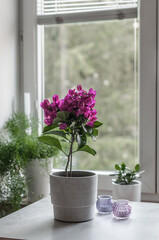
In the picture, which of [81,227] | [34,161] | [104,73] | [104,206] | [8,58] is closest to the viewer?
[81,227]

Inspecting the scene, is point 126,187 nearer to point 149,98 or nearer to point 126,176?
point 126,176

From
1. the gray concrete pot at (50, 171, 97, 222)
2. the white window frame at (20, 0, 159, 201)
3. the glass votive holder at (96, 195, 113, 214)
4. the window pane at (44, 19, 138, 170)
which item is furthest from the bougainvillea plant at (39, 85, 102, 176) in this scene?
the window pane at (44, 19, 138, 170)

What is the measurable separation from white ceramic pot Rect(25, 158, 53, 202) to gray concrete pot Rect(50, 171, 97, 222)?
0.48m

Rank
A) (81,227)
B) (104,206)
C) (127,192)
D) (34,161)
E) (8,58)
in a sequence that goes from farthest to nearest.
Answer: (8,58) → (34,161) → (127,192) → (104,206) → (81,227)

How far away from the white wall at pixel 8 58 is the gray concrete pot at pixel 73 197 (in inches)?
27.0

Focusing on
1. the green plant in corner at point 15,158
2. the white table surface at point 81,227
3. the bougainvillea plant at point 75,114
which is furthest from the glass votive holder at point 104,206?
the green plant in corner at point 15,158

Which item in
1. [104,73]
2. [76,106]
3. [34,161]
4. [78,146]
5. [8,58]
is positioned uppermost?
[104,73]

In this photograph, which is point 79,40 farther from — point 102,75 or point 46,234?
point 46,234

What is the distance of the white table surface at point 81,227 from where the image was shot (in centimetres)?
99

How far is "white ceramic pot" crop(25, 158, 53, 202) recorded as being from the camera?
1.61 meters

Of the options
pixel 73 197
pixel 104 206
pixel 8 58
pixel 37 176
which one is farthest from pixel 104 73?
pixel 73 197

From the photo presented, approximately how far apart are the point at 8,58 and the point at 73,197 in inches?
36.1

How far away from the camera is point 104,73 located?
438 centimetres

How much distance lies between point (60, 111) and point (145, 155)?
70 centimetres
